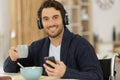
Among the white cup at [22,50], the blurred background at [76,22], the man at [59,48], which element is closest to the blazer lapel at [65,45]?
the man at [59,48]

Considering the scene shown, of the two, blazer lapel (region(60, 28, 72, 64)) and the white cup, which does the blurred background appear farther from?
the white cup

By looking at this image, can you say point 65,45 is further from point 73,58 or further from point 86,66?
point 86,66

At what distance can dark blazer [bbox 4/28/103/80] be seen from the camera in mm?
1905

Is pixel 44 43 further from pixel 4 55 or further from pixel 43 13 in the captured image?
pixel 4 55

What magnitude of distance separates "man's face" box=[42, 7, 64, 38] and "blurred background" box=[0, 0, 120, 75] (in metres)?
0.88

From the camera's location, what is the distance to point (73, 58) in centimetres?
216

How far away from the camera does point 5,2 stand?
5.06m

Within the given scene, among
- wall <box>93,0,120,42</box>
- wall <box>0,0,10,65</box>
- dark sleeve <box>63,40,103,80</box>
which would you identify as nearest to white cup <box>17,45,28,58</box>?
dark sleeve <box>63,40,103,80</box>

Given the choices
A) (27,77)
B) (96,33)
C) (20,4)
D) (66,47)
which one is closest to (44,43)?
(66,47)

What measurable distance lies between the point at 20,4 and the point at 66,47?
2714mm

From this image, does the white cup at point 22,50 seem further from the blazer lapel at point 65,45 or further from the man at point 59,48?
the blazer lapel at point 65,45

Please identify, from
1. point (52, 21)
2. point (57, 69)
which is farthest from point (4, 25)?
point (57, 69)

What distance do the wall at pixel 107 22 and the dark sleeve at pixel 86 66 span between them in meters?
5.28

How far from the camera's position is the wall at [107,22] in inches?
289
